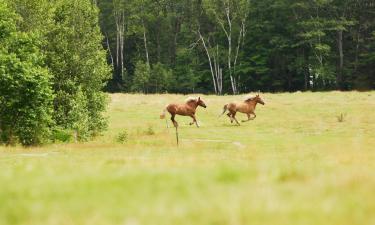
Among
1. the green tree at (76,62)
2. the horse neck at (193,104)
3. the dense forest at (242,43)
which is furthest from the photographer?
the dense forest at (242,43)

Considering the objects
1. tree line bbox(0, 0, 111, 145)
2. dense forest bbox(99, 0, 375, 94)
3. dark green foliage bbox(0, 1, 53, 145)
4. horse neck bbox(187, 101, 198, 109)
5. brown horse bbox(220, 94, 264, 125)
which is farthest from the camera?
dense forest bbox(99, 0, 375, 94)

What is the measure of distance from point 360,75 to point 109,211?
257 feet

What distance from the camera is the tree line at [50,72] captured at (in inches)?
1156

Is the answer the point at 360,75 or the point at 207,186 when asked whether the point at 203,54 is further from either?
the point at 207,186

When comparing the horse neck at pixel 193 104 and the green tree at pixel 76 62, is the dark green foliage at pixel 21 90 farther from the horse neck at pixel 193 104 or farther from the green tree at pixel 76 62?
the horse neck at pixel 193 104

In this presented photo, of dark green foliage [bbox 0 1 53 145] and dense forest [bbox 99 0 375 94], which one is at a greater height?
dense forest [bbox 99 0 375 94]

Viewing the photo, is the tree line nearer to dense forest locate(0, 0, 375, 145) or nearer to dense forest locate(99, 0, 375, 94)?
dense forest locate(0, 0, 375, 145)

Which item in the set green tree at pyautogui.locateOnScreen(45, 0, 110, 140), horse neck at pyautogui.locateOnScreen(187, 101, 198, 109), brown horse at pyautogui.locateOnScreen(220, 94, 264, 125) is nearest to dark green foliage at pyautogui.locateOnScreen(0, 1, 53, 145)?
green tree at pyautogui.locateOnScreen(45, 0, 110, 140)

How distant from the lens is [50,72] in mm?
36312

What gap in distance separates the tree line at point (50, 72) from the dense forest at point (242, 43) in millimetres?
46033

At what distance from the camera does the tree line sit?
29.4 meters

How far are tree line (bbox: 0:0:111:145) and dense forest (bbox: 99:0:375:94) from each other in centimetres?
4603

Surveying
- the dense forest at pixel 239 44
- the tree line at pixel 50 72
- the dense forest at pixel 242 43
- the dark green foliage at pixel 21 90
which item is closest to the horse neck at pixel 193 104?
the tree line at pixel 50 72

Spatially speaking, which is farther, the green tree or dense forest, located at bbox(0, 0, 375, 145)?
dense forest, located at bbox(0, 0, 375, 145)
